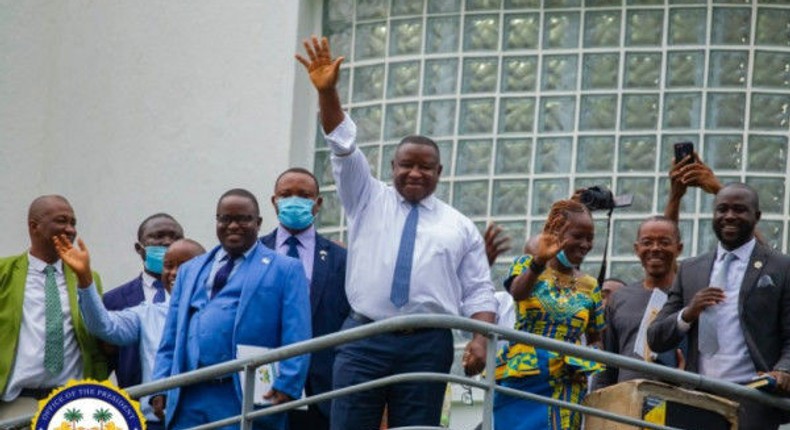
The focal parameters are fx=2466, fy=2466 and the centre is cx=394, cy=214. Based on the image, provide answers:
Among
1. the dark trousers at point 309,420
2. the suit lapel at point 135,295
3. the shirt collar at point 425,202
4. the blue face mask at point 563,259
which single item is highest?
the shirt collar at point 425,202

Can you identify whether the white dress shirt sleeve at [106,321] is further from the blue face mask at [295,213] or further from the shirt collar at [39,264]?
the blue face mask at [295,213]

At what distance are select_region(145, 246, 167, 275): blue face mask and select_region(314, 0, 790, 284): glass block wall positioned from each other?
3.55 m

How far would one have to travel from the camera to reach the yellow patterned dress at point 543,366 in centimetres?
1347

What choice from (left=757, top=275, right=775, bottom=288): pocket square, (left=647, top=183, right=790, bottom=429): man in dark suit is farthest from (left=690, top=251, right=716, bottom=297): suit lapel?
(left=757, top=275, right=775, bottom=288): pocket square

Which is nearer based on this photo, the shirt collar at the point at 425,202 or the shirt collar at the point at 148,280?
the shirt collar at the point at 425,202

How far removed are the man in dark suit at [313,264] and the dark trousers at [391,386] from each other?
81 centimetres

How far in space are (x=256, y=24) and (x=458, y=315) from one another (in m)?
6.22

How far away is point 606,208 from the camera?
1492 centimetres

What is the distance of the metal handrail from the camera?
475 inches

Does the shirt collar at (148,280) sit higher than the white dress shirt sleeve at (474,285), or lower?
lower

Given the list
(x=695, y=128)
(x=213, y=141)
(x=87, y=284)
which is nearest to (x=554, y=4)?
(x=695, y=128)

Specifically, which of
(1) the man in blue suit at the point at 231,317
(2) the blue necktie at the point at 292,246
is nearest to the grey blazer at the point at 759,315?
(1) the man in blue suit at the point at 231,317

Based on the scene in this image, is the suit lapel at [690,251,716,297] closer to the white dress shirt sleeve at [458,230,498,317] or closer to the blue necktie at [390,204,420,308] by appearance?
the white dress shirt sleeve at [458,230,498,317]

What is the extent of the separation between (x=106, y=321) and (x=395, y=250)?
2055 millimetres
